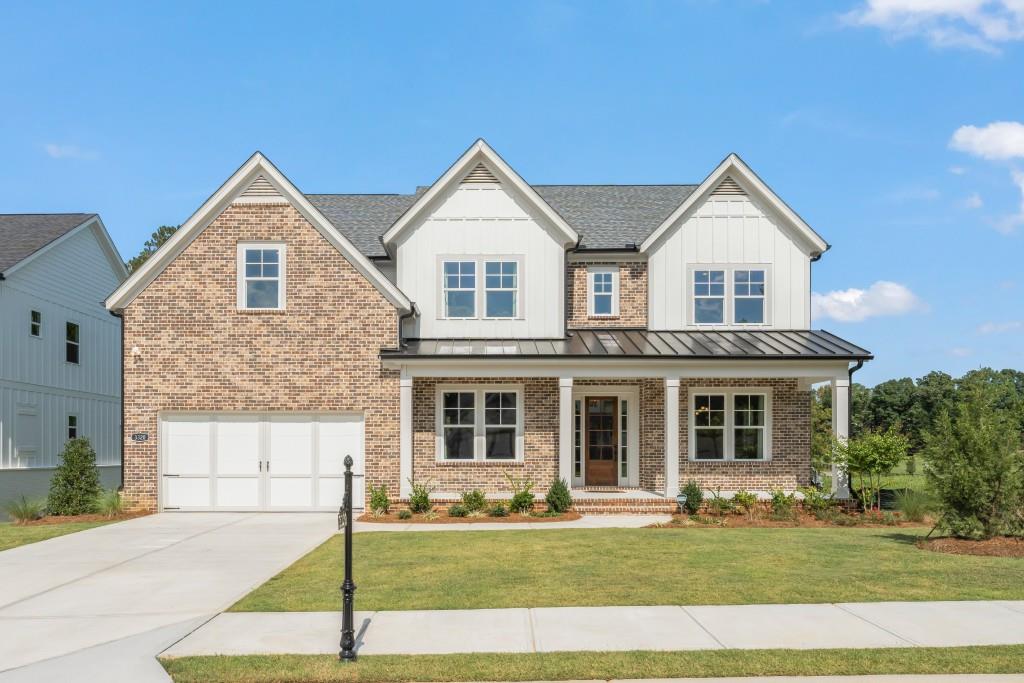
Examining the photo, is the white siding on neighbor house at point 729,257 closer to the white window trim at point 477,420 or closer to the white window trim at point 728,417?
the white window trim at point 728,417

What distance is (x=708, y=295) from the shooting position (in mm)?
21375

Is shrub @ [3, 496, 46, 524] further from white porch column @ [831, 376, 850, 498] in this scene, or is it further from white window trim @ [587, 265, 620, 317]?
white porch column @ [831, 376, 850, 498]

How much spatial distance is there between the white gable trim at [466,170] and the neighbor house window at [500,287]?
1.49 m

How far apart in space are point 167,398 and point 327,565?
909 centimetres

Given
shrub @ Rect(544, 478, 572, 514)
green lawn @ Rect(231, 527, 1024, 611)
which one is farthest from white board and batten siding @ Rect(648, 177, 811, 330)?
green lawn @ Rect(231, 527, 1024, 611)

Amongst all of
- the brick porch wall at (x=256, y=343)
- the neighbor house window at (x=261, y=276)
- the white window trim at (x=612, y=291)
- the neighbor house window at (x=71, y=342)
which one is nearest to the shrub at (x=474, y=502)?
the brick porch wall at (x=256, y=343)

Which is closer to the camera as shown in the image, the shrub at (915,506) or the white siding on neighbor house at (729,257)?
the shrub at (915,506)

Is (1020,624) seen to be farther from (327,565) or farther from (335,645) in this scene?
(327,565)

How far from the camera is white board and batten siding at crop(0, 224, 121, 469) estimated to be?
23984 mm

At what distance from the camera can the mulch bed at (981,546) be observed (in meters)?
12.5

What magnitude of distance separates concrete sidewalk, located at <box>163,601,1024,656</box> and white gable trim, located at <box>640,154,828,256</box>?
1310 centimetres

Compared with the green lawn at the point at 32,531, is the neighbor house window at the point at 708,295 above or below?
above

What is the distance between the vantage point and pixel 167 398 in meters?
19.1

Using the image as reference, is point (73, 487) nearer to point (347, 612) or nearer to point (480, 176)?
point (480, 176)
